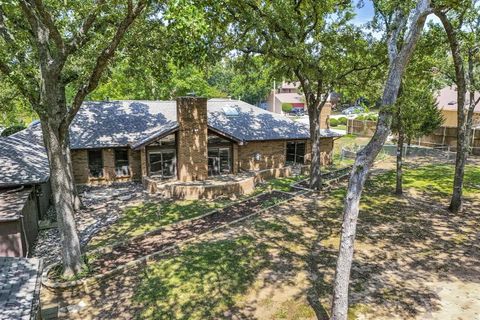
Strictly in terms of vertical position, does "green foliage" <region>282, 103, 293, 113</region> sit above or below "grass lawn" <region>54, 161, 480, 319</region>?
above

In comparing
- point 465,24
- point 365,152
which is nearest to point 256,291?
point 365,152

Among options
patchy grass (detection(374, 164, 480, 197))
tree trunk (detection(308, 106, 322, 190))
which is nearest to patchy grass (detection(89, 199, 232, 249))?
tree trunk (detection(308, 106, 322, 190))

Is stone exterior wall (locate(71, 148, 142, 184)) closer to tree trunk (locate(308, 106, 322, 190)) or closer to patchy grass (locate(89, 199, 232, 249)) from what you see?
patchy grass (locate(89, 199, 232, 249))

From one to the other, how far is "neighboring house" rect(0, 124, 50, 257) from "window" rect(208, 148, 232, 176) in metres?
10.0

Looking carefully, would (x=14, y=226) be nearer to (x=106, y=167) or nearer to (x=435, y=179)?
(x=106, y=167)

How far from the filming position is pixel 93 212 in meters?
17.5

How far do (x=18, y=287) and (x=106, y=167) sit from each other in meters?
16.4

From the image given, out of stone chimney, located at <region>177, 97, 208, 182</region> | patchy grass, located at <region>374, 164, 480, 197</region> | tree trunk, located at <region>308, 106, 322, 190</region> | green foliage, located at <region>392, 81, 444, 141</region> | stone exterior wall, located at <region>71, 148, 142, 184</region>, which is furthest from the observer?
stone exterior wall, located at <region>71, 148, 142, 184</region>

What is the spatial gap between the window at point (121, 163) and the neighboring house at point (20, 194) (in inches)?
216

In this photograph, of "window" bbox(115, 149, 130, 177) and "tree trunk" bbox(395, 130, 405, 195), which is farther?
"window" bbox(115, 149, 130, 177)

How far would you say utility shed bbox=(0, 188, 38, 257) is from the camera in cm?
1164

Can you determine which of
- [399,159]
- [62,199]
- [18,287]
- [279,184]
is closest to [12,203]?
[62,199]

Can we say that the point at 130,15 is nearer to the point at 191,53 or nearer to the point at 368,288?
the point at 191,53

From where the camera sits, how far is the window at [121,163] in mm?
23000
